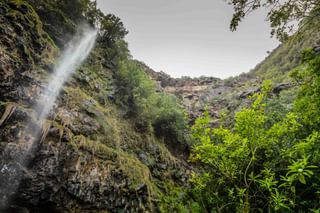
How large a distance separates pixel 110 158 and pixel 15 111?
10.3 ft

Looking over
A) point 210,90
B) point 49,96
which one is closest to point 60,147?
point 49,96

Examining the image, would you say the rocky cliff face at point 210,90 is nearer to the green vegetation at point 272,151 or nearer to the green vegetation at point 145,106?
the green vegetation at point 145,106

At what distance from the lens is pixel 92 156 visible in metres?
7.53

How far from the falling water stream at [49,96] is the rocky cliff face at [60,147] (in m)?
0.03

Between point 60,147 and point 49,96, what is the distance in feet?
6.43

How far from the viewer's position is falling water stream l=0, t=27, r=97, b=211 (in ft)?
19.1

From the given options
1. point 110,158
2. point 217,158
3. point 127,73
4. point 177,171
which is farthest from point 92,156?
point 127,73

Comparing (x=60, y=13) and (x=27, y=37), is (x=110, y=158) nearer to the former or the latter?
(x=27, y=37)

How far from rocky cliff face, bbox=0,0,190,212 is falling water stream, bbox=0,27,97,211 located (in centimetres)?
3

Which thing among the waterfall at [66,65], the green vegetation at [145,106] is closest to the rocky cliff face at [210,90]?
the green vegetation at [145,106]

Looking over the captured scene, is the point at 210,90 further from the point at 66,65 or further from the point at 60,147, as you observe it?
the point at 60,147

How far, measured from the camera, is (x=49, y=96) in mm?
7855

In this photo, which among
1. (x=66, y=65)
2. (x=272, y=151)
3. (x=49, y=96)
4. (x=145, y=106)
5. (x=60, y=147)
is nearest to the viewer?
(x=60, y=147)

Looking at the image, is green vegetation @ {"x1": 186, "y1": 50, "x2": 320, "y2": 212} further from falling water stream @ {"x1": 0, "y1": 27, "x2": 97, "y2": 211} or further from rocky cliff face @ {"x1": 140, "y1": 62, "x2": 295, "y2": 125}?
rocky cliff face @ {"x1": 140, "y1": 62, "x2": 295, "y2": 125}
